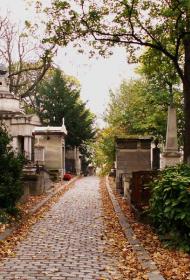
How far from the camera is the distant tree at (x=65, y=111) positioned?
1655 inches

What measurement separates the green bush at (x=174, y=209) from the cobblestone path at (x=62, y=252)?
1.27m

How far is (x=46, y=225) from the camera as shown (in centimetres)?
1176

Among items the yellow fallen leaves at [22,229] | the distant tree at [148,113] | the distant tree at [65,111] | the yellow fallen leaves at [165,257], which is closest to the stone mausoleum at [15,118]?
the yellow fallen leaves at [22,229]

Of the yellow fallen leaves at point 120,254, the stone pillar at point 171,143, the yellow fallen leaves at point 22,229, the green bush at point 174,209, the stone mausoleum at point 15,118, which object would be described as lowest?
the yellow fallen leaves at point 120,254

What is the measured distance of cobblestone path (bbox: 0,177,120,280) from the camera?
6.93 m

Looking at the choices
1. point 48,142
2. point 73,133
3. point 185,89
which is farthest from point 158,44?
point 73,133

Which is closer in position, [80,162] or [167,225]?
[167,225]

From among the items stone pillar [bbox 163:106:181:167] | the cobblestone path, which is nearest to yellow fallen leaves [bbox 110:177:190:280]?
the cobblestone path

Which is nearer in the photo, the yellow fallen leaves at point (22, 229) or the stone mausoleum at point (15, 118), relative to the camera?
the yellow fallen leaves at point (22, 229)

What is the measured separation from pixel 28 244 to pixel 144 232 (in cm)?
273

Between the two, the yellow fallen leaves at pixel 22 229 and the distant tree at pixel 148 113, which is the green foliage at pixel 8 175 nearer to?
the yellow fallen leaves at pixel 22 229

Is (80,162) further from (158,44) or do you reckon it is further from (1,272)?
(1,272)

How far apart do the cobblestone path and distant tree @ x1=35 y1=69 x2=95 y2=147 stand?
28476 mm

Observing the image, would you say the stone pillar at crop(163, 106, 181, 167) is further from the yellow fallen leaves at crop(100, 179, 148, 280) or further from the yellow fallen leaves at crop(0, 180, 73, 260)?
the yellow fallen leaves at crop(100, 179, 148, 280)
